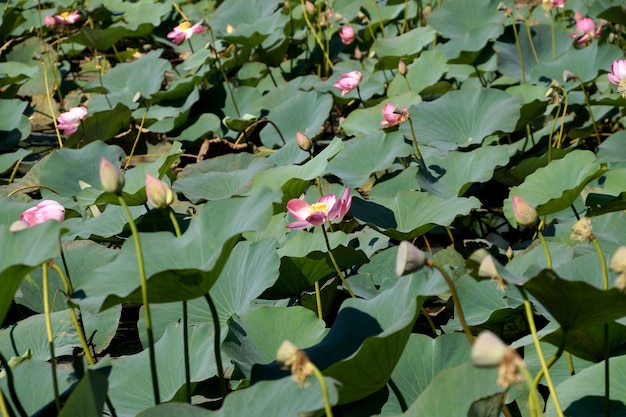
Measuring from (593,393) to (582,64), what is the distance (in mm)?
1855

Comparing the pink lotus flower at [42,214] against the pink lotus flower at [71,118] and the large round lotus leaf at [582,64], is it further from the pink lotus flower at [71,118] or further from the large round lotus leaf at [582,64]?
the large round lotus leaf at [582,64]

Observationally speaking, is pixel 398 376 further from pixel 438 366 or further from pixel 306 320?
pixel 306 320

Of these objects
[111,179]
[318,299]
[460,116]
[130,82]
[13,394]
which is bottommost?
[130,82]

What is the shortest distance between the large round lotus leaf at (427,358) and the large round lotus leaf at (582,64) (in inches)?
64.5

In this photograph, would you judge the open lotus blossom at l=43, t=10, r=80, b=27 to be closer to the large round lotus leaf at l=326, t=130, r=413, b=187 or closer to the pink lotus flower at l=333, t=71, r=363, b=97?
the pink lotus flower at l=333, t=71, r=363, b=97

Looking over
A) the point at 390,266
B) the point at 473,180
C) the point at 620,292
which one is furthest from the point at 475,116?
the point at 620,292

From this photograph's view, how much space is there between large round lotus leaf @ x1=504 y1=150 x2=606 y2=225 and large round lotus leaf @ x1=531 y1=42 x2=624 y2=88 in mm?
817

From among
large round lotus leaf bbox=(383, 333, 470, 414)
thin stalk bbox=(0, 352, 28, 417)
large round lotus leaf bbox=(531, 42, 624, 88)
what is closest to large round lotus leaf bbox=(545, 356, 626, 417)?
large round lotus leaf bbox=(383, 333, 470, 414)

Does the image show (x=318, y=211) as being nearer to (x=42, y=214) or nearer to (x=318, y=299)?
(x=318, y=299)

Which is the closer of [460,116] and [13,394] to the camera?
[13,394]

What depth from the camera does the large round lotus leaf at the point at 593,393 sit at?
1165 millimetres

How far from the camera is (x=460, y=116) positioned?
2.47 metres

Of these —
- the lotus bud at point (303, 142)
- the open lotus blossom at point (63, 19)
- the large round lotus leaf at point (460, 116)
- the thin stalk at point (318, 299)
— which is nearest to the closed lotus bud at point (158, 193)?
the thin stalk at point (318, 299)

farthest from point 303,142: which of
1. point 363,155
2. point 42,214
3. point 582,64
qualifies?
point 582,64
